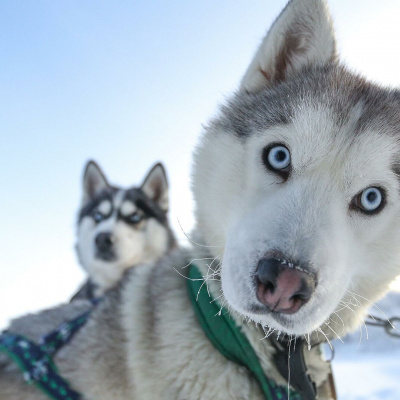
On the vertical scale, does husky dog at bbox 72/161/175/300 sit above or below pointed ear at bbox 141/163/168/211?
below

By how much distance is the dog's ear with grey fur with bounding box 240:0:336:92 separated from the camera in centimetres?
181

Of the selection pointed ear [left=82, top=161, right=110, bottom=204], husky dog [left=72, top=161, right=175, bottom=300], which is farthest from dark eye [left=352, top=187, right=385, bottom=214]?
pointed ear [left=82, top=161, right=110, bottom=204]

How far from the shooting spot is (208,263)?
1.65 meters

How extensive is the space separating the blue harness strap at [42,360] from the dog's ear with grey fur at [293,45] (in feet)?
4.74

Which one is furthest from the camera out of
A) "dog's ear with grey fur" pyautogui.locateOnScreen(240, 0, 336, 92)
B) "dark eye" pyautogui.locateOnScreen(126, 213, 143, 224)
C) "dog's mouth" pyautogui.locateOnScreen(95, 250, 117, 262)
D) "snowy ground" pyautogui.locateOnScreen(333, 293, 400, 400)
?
"dark eye" pyautogui.locateOnScreen(126, 213, 143, 224)

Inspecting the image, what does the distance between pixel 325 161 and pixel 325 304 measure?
0.52 metres

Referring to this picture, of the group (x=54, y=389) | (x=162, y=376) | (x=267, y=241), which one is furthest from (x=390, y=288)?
(x=54, y=389)

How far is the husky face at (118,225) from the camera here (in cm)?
511

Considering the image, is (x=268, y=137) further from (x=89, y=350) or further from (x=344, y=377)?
(x=344, y=377)

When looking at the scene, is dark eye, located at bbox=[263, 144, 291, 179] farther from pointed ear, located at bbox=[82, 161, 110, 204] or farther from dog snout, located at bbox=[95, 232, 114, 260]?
pointed ear, located at bbox=[82, 161, 110, 204]

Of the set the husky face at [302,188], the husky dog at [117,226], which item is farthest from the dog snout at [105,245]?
the husky face at [302,188]

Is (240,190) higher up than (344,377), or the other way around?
(240,190)

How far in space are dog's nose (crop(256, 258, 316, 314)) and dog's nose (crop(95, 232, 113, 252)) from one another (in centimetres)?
412

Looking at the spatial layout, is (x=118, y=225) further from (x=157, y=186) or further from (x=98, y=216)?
(x=157, y=186)
